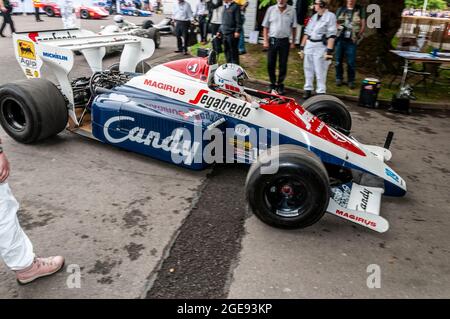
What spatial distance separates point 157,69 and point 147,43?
1.49 meters

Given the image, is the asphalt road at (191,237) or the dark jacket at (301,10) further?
the dark jacket at (301,10)

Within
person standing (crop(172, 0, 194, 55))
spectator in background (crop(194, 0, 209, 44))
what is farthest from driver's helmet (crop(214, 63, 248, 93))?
spectator in background (crop(194, 0, 209, 44))

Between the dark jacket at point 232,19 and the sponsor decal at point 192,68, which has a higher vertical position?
the dark jacket at point 232,19

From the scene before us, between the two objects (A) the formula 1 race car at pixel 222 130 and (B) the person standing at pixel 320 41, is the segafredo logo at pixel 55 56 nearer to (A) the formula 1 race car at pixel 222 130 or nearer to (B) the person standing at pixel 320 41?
(A) the formula 1 race car at pixel 222 130

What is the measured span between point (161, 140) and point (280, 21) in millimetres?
4228

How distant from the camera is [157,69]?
489 cm

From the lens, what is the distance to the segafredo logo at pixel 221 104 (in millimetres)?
4262

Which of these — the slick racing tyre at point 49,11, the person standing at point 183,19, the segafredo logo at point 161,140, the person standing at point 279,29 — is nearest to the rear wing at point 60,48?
the segafredo logo at point 161,140

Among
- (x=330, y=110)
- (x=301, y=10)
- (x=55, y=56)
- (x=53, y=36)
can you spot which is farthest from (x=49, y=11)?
(x=330, y=110)

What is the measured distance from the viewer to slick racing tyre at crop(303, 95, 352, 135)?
5.13 meters

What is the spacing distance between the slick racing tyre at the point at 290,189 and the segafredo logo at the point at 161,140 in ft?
3.48

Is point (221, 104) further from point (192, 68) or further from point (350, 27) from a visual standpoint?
point (350, 27)
